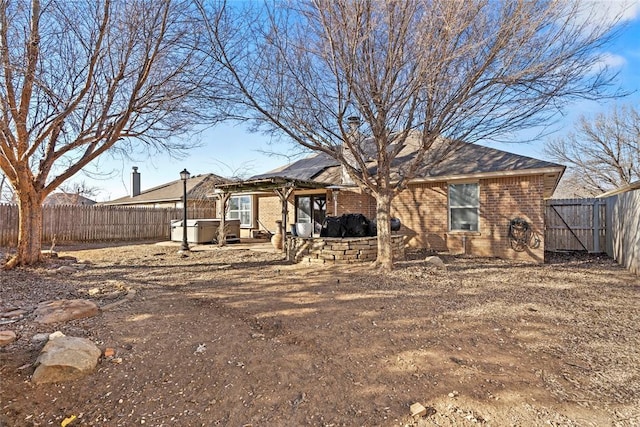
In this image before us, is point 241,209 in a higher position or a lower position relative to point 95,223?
higher

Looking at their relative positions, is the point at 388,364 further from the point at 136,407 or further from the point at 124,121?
the point at 124,121

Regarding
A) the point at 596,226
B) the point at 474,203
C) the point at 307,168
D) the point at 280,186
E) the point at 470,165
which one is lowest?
the point at 596,226

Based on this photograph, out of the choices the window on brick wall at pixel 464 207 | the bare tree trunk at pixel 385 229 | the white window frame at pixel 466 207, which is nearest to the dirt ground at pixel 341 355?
the bare tree trunk at pixel 385 229

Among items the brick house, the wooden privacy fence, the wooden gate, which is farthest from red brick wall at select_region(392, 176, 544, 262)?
the wooden privacy fence

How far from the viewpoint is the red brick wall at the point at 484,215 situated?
859 cm

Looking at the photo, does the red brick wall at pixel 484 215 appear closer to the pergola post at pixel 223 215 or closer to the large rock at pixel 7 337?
the pergola post at pixel 223 215

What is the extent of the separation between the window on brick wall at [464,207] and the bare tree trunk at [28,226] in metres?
10.7

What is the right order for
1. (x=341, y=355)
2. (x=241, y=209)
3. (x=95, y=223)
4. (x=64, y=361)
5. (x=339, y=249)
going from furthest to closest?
(x=241, y=209)
(x=95, y=223)
(x=339, y=249)
(x=341, y=355)
(x=64, y=361)

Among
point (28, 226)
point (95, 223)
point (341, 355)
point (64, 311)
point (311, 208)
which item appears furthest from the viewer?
point (95, 223)

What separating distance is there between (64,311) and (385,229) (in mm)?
5513

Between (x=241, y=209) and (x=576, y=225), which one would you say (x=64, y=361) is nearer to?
(x=576, y=225)

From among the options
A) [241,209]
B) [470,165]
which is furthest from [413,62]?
[241,209]

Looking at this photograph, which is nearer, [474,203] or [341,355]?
[341,355]

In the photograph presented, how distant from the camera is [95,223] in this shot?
1453 centimetres
